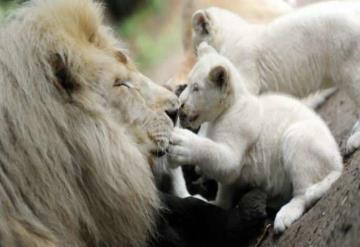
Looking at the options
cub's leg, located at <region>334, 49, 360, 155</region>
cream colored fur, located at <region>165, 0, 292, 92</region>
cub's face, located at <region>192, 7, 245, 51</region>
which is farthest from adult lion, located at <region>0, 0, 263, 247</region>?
cream colored fur, located at <region>165, 0, 292, 92</region>

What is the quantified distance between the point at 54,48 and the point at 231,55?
1154 mm

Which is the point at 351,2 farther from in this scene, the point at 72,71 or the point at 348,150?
the point at 72,71

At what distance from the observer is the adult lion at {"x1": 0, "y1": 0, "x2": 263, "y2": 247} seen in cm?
201

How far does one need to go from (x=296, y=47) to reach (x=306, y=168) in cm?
78

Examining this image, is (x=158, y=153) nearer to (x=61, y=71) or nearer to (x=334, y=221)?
(x=61, y=71)

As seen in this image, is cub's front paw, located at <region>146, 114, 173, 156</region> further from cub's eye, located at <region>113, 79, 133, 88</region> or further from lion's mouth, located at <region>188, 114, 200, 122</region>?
lion's mouth, located at <region>188, 114, 200, 122</region>

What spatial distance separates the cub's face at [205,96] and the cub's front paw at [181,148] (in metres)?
0.21

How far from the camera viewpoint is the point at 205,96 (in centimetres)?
256

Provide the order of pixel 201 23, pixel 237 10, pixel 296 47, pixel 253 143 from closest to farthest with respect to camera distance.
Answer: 1. pixel 253 143
2. pixel 296 47
3. pixel 201 23
4. pixel 237 10

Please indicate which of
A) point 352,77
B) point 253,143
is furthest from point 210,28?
point 253,143

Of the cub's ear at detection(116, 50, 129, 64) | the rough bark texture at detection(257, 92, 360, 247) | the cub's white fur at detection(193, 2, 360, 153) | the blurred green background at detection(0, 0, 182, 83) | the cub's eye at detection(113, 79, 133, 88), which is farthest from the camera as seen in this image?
the blurred green background at detection(0, 0, 182, 83)

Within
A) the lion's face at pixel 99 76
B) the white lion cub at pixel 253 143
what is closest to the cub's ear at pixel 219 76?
the white lion cub at pixel 253 143

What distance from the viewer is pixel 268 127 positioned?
2.54 m

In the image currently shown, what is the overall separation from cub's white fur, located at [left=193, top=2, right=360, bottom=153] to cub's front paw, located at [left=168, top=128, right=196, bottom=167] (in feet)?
2.31
